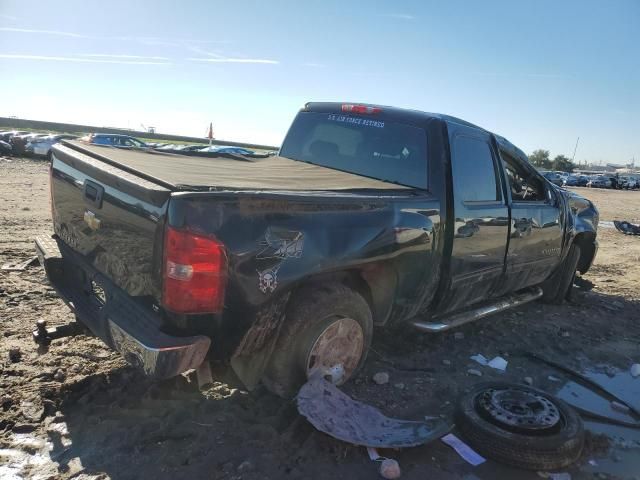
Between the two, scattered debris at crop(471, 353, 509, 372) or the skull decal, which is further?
scattered debris at crop(471, 353, 509, 372)

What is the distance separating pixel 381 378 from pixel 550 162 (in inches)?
3902

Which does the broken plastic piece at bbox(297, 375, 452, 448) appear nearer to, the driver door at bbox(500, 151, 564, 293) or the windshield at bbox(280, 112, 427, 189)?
the windshield at bbox(280, 112, 427, 189)

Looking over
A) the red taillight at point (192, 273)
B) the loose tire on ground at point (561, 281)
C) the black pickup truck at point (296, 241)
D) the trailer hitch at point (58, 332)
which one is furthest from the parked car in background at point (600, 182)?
the red taillight at point (192, 273)

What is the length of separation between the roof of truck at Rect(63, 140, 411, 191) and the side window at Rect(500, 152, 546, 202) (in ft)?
4.89

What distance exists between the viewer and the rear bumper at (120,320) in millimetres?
2465

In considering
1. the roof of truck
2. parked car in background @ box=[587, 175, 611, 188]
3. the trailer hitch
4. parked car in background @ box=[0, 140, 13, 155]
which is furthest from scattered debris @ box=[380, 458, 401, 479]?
parked car in background @ box=[587, 175, 611, 188]

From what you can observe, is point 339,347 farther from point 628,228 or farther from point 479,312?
point 628,228

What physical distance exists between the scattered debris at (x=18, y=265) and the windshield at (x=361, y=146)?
310cm

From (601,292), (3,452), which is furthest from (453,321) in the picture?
(601,292)

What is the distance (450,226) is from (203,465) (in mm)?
2288

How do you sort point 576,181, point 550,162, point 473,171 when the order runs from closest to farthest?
point 473,171, point 576,181, point 550,162

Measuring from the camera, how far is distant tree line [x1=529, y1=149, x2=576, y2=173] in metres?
91.4

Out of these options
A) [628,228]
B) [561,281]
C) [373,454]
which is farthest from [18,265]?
[628,228]

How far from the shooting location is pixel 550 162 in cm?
9269
